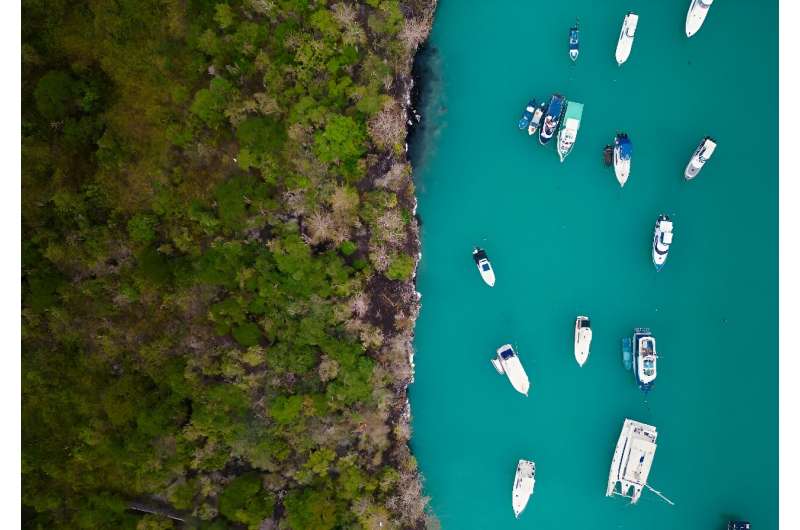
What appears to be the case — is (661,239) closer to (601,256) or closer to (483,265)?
(601,256)

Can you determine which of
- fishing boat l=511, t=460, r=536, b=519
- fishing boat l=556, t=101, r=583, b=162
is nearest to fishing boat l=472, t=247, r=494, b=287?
fishing boat l=556, t=101, r=583, b=162

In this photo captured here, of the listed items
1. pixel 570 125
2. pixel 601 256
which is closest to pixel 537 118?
pixel 570 125

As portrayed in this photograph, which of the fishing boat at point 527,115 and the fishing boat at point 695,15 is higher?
the fishing boat at point 695,15

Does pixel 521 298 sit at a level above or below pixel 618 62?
below

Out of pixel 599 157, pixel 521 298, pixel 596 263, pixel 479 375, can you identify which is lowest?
pixel 479 375

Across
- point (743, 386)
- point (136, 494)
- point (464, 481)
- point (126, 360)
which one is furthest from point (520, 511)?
point (126, 360)

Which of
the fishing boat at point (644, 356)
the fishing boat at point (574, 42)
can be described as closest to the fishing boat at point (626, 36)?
the fishing boat at point (574, 42)

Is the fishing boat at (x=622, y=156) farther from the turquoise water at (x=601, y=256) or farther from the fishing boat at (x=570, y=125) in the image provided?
the fishing boat at (x=570, y=125)

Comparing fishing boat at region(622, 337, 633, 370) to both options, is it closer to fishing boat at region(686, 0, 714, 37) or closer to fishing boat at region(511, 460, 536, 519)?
fishing boat at region(511, 460, 536, 519)

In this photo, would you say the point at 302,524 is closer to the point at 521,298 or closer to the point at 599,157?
the point at 521,298
